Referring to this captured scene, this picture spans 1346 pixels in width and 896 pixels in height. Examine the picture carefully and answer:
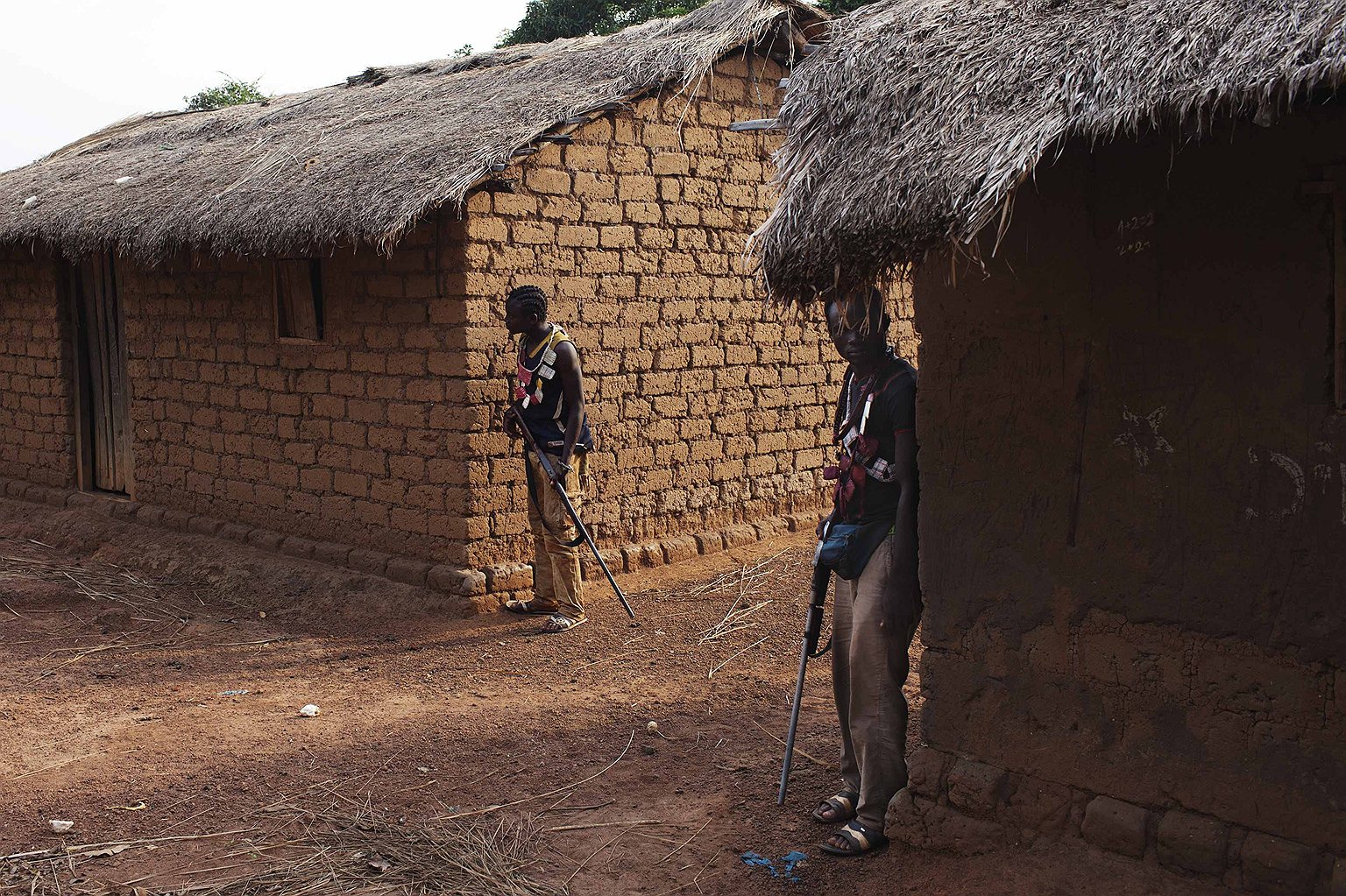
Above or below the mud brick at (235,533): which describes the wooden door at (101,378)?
above

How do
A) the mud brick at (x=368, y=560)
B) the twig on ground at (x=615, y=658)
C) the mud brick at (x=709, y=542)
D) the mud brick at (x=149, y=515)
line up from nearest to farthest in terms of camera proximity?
the twig on ground at (x=615, y=658), the mud brick at (x=368, y=560), the mud brick at (x=709, y=542), the mud brick at (x=149, y=515)

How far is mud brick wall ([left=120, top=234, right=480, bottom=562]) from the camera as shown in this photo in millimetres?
7633

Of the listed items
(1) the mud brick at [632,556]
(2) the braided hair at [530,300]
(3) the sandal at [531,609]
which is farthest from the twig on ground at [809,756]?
(1) the mud brick at [632,556]

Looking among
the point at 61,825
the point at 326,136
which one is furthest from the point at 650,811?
the point at 326,136

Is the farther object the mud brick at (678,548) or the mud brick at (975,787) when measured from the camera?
the mud brick at (678,548)

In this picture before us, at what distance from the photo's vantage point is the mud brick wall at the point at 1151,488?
3.38 m

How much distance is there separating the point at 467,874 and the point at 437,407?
3753 millimetres

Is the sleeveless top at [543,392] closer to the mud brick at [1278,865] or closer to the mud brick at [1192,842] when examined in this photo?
the mud brick at [1192,842]

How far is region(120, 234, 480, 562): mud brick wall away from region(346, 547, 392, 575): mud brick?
6 centimetres

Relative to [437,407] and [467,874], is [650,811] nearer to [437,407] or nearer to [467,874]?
[467,874]

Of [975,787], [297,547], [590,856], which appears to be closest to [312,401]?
[297,547]

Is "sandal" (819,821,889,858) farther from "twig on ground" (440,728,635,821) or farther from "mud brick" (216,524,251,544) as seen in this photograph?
"mud brick" (216,524,251,544)

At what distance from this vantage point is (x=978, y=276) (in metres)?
4.00

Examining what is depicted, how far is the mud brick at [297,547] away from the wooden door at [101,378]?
248 centimetres
